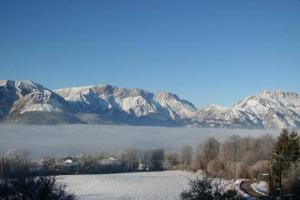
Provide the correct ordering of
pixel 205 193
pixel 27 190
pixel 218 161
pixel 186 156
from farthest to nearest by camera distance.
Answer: pixel 186 156
pixel 218 161
pixel 205 193
pixel 27 190

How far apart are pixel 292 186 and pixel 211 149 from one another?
7166cm

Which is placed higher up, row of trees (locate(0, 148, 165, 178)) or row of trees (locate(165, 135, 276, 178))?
row of trees (locate(165, 135, 276, 178))

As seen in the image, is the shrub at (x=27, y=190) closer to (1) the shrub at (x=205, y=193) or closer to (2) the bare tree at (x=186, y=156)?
(1) the shrub at (x=205, y=193)

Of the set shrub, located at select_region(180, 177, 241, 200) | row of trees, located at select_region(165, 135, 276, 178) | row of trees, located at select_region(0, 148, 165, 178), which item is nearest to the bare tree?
row of trees, located at select_region(165, 135, 276, 178)

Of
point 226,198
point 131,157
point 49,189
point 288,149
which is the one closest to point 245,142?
point 131,157

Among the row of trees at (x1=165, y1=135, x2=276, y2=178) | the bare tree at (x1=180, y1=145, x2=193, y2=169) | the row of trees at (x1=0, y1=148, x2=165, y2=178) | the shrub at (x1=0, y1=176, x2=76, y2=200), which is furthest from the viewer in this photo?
the bare tree at (x1=180, y1=145, x2=193, y2=169)

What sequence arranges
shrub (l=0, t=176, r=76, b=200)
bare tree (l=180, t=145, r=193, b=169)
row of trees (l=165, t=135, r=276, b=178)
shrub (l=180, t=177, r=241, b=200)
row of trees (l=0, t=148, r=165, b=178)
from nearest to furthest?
shrub (l=0, t=176, r=76, b=200)
shrub (l=180, t=177, r=241, b=200)
row of trees (l=165, t=135, r=276, b=178)
row of trees (l=0, t=148, r=165, b=178)
bare tree (l=180, t=145, r=193, b=169)

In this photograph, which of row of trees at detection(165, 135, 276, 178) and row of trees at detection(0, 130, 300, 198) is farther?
row of trees at detection(165, 135, 276, 178)

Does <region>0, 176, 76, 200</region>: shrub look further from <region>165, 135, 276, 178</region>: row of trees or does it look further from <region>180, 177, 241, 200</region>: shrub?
<region>165, 135, 276, 178</region>: row of trees

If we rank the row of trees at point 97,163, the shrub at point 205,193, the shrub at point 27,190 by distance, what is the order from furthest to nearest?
the row of trees at point 97,163 < the shrub at point 205,193 < the shrub at point 27,190

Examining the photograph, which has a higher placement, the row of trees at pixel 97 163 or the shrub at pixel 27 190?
the shrub at pixel 27 190

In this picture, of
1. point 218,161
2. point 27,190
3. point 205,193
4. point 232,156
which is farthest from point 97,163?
point 27,190

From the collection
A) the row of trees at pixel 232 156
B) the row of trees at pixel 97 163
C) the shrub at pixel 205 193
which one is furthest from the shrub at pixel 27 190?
the row of trees at pixel 97 163

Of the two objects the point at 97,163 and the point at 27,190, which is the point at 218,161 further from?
the point at 27,190
